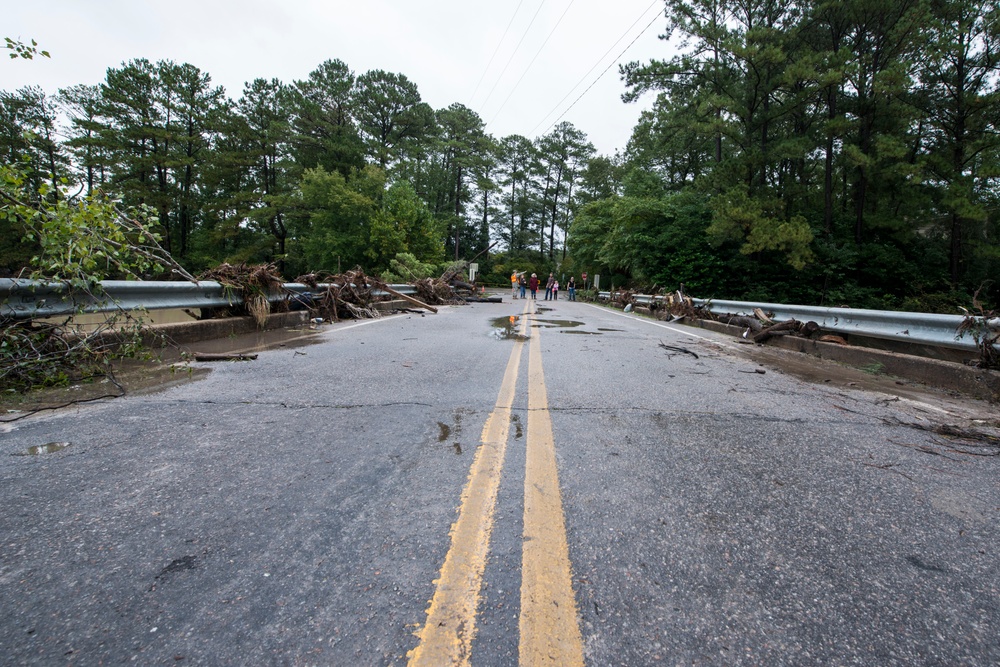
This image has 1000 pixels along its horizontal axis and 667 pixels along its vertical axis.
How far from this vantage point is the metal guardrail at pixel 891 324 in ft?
17.4

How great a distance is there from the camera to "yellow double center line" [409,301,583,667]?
1.31m

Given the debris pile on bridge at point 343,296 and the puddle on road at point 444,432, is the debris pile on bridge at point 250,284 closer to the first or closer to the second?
the debris pile on bridge at point 343,296

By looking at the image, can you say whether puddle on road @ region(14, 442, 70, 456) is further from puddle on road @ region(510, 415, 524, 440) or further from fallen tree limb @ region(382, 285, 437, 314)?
fallen tree limb @ region(382, 285, 437, 314)

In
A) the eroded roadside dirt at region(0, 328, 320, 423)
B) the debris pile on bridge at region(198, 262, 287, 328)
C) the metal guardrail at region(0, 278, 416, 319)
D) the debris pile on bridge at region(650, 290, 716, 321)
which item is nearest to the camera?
the eroded roadside dirt at region(0, 328, 320, 423)

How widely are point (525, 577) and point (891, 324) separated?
7104 millimetres

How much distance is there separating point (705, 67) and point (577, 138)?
153ft

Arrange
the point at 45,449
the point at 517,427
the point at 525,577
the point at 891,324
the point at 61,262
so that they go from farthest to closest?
the point at 891,324 → the point at 61,262 → the point at 517,427 → the point at 45,449 → the point at 525,577

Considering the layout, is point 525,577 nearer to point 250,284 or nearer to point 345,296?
point 250,284

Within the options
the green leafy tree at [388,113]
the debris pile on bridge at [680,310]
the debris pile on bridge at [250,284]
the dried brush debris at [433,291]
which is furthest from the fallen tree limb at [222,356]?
the green leafy tree at [388,113]

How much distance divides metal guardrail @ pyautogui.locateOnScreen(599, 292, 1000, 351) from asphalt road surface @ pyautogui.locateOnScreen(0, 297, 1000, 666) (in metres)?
2.36

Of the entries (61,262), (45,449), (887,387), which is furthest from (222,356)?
(887,387)

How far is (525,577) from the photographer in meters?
1.64

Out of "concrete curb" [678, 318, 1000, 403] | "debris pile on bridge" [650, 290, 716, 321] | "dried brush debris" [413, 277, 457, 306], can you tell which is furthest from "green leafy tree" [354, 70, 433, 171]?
"concrete curb" [678, 318, 1000, 403]

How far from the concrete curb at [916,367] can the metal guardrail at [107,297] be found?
8976 mm
